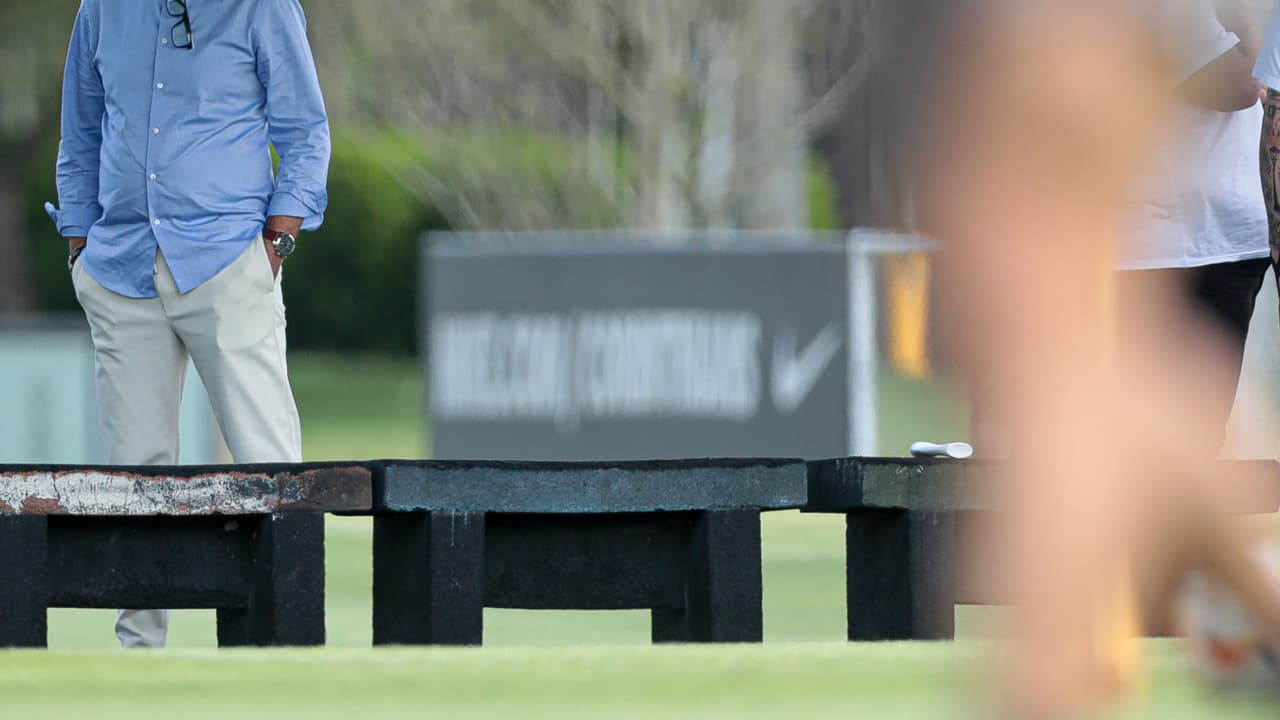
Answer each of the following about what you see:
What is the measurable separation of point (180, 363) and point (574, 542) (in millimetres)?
1107

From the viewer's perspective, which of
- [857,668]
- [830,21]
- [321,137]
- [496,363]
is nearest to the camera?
[857,668]

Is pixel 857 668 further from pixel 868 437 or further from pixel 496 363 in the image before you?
pixel 496 363

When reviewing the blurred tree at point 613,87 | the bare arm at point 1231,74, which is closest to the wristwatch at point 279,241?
the bare arm at point 1231,74

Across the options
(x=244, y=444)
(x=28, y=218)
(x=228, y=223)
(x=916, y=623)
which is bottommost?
(x=916, y=623)

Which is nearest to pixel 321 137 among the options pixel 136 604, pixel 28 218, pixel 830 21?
pixel 136 604

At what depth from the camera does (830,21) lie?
20062mm

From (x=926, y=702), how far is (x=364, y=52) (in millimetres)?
17242

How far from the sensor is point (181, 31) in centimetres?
568

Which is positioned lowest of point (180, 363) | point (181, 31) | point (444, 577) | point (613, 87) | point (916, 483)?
point (444, 577)

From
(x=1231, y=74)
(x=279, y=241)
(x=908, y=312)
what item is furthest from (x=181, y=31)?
(x=908, y=312)

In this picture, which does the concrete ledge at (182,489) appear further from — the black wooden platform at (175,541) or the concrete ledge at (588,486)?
the concrete ledge at (588,486)

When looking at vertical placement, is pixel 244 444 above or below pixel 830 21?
below

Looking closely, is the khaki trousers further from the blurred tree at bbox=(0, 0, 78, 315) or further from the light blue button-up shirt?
the blurred tree at bbox=(0, 0, 78, 315)

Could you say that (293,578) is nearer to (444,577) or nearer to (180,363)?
(444,577)
